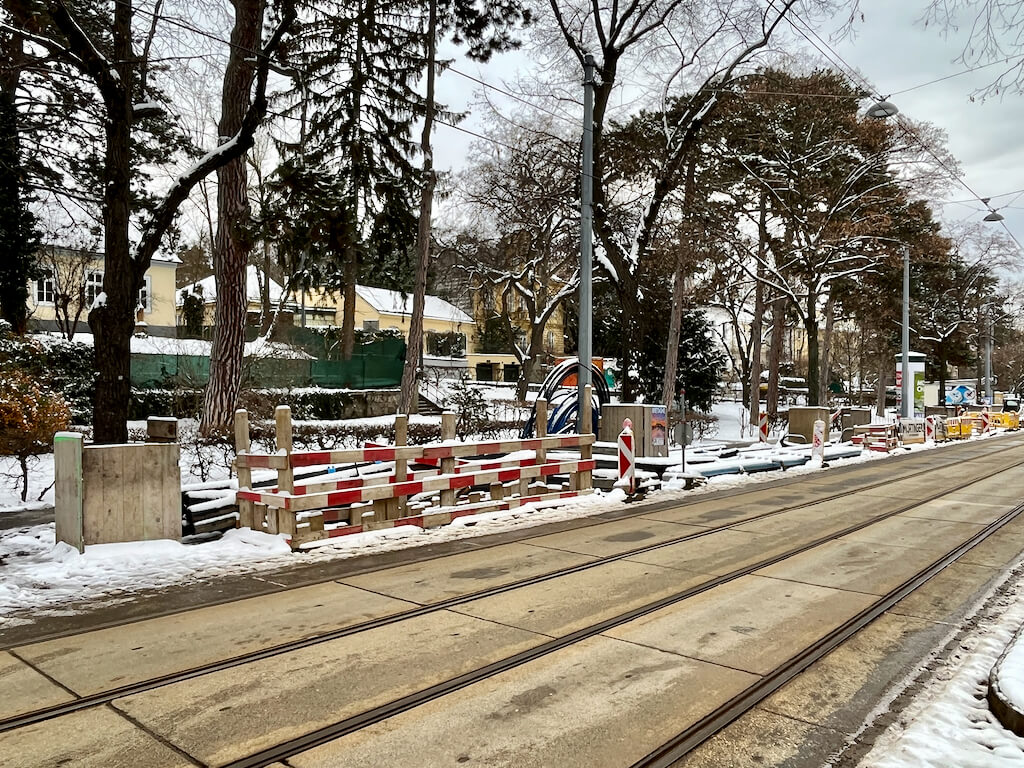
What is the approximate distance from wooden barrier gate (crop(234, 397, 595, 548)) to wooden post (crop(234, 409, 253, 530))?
0.01 m

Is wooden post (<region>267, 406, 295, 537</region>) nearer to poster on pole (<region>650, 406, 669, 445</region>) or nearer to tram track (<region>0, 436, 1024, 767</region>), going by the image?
tram track (<region>0, 436, 1024, 767</region>)

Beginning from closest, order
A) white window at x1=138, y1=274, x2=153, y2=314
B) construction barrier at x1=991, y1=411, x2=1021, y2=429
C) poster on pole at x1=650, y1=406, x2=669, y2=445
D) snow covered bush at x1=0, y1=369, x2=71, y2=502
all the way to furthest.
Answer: snow covered bush at x1=0, y1=369, x2=71, y2=502, poster on pole at x1=650, y1=406, x2=669, y2=445, construction barrier at x1=991, y1=411, x2=1021, y2=429, white window at x1=138, y1=274, x2=153, y2=314

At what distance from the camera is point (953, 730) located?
3.98 meters

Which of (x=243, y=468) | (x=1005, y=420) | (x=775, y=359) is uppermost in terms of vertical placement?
(x=775, y=359)

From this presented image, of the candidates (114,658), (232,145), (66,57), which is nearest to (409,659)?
(114,658)

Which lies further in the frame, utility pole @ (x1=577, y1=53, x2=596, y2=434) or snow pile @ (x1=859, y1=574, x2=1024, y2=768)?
utility pole @ (x1=577, y1=53, x2=596, y2=434)

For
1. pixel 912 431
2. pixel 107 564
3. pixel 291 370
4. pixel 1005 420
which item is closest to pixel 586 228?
pixel 107 564

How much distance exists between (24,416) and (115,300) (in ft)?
6.55

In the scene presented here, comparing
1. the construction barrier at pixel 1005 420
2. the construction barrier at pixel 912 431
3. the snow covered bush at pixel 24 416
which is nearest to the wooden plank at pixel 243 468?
the snow covered bush at pixel 24 416

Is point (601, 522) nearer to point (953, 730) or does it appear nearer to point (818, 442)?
point (953, 730)

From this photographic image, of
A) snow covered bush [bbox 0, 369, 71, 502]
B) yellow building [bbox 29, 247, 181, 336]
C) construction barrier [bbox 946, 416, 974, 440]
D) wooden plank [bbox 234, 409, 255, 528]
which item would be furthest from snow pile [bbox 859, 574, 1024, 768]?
yellow building [bbox 29, 247, 181, 336]

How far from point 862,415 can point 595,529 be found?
26.9 m

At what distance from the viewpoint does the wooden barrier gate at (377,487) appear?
27.8 ft

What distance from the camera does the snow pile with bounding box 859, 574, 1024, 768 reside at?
144 inches
